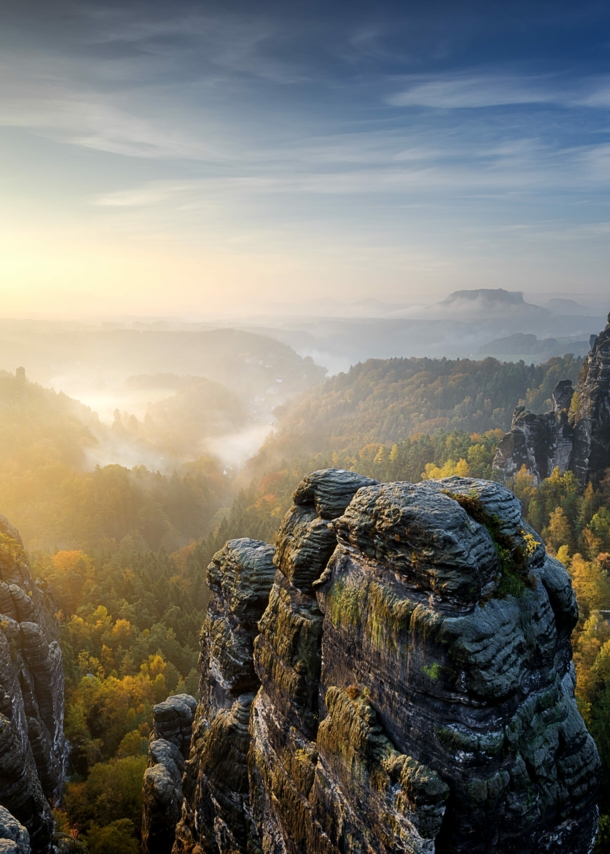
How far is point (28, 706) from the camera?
29.2m

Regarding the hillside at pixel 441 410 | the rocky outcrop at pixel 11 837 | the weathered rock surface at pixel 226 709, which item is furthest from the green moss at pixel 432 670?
the hillside at pixel 441 410

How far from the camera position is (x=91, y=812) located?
101 ft

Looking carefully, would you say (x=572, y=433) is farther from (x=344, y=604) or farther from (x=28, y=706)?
(x=28, y=706)

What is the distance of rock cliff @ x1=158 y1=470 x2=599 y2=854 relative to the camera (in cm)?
1100

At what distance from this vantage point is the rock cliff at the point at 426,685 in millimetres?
11000

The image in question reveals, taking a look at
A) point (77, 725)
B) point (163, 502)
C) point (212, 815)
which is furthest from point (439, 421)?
point (212, 815)

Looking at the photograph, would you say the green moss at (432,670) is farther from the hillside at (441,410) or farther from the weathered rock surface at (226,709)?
the hillside at (441,410)

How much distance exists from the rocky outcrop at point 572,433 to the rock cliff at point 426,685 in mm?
59425

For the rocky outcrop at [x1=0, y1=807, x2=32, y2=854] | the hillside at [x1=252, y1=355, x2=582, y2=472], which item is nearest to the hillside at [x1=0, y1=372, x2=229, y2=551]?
the hillside at [x1=252, y1=355, x2=582, y2=472]

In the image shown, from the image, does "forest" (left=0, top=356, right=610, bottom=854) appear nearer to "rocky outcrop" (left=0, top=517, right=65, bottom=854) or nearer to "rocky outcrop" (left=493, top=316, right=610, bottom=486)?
"rocky outcrop" (left=493, top=316, right=610, bottom=486)

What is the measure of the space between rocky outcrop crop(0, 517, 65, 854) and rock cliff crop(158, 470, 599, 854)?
10419mm

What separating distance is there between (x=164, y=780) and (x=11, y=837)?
1509 centimetres

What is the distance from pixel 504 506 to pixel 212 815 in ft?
53.2

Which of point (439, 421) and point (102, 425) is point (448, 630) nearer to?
point (439, 421)
